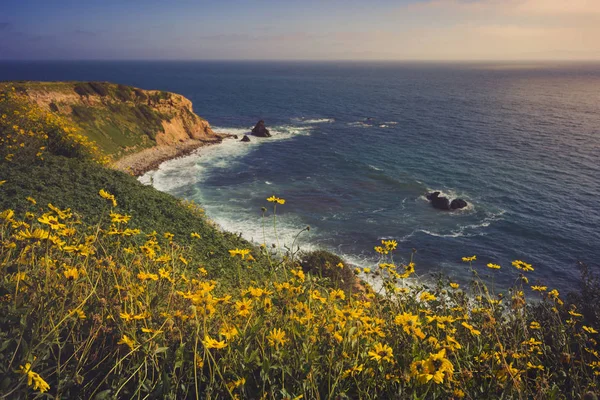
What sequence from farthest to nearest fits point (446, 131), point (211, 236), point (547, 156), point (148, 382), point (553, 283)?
point (446, 131)
point (547, 156)
point (553, 283)
point (211, 236)
point (148, 382)

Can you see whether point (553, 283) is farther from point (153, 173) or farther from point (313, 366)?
point (153, 173)

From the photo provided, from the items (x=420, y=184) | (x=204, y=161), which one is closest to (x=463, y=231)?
(x=420, y=184)

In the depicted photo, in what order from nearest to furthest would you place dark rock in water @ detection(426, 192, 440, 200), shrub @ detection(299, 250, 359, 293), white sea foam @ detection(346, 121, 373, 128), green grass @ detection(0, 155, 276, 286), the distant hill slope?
green grass @ detection(0, 155, 276, 286)
shrub @ detection(299, 250, 359, 293)
dark rock in water @ detection(426, 192, 440, 200)
the distant hill slope
white sea foam @ detection(346, 121, 373, 128)

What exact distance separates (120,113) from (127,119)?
2.02 metres

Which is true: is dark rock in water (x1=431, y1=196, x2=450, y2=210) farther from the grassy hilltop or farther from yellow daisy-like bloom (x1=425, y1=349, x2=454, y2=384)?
yellow daisy-like bloom (x1=425, y1=349, x2=454, y2=384)

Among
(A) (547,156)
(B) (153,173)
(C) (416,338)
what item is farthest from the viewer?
(A) (547,156)

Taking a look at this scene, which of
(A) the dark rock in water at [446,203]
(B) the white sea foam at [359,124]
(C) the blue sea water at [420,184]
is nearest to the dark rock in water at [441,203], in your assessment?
(A) the dark rock in water at [446,203]

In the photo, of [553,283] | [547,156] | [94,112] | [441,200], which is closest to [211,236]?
[553,283]

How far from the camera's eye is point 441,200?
40.2 m

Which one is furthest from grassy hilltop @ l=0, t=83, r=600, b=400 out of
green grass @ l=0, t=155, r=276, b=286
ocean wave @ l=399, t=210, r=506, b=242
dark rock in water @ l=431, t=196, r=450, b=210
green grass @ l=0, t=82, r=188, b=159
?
green grass @ l=0, t=82, r=188, b=159

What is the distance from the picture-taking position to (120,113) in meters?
58.8

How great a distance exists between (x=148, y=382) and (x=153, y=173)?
47439 millimetres

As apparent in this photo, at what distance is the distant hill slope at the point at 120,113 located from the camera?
50.2 meters

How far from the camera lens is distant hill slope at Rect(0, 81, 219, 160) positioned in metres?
50.2
